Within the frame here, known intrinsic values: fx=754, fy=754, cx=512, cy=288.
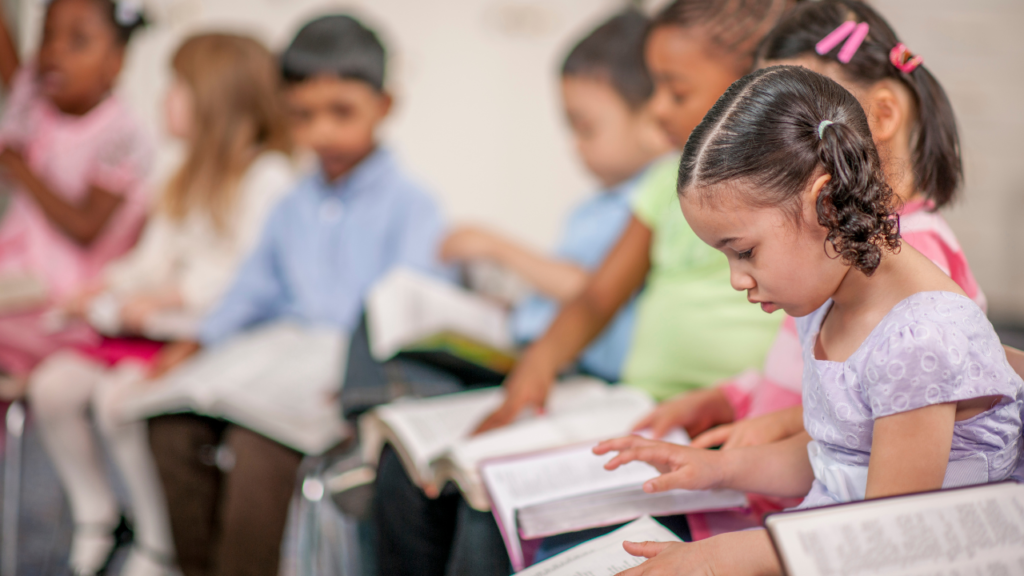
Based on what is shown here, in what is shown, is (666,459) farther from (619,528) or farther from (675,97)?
(675,97)

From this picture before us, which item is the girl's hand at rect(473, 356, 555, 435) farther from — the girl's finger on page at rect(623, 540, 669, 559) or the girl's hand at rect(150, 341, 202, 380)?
the girl's hand at rect(150, 341, 202, 380)

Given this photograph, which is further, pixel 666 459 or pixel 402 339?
pixel 402 339

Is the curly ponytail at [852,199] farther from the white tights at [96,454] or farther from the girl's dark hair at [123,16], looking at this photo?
the girl's dark hair at [123,16]

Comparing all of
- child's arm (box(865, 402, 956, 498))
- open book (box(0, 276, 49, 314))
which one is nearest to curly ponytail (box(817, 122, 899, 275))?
child's arm (box(865, 402, 956, 498))

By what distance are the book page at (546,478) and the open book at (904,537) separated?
0.22m

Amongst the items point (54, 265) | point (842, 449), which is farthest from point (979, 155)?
point (54, 265)

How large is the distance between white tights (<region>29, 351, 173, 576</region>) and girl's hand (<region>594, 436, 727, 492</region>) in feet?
3.29

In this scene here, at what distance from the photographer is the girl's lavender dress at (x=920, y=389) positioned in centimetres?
48

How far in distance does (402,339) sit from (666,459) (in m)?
0.59

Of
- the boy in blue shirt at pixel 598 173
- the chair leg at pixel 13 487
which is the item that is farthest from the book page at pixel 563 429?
the chair leg at pixel 13 487

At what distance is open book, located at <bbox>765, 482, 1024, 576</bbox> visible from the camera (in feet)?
1.43

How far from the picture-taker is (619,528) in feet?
2.06

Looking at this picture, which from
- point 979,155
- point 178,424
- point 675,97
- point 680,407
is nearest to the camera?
point 680,407

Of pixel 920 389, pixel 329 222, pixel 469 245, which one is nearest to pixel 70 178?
pixel 329 222
